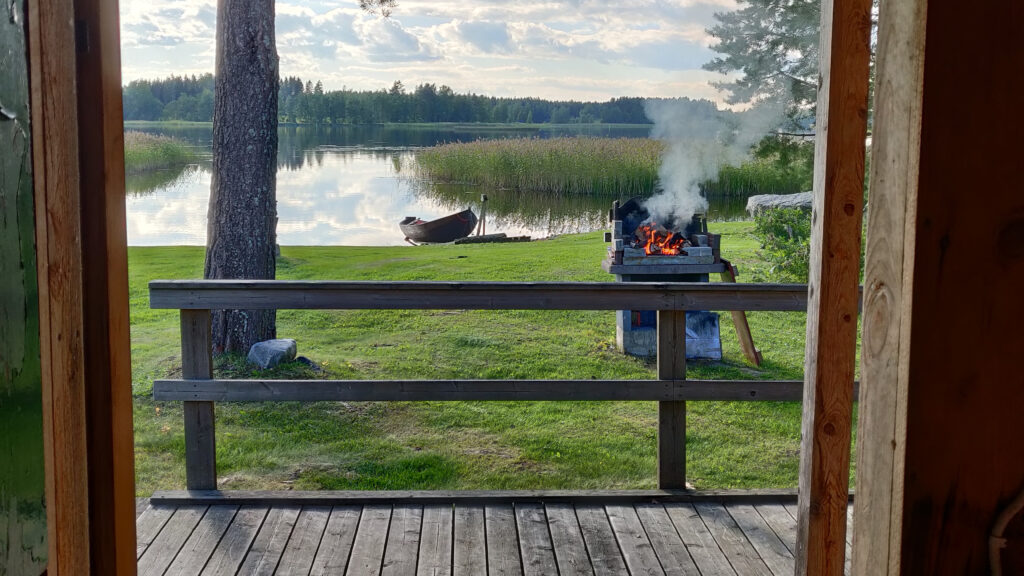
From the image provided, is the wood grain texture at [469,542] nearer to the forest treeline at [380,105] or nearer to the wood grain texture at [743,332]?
the wood grain texture at [743,332]

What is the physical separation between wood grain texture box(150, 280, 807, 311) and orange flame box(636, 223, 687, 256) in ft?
9.55

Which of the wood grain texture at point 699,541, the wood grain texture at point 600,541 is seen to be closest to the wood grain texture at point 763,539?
the wood grain texture at point 699,541

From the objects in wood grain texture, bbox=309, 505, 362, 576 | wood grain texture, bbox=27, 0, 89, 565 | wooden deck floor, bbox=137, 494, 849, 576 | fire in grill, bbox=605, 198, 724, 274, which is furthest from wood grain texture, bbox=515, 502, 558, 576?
fire in grill, bbox=605, 198, 724, 274

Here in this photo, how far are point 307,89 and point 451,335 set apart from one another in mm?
22289

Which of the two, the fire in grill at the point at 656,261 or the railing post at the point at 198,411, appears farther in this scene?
the fire in grill at the point at 656,261

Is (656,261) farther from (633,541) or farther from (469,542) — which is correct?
(469,542)

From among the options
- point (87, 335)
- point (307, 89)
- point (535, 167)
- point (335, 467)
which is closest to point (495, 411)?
point (335, 467)

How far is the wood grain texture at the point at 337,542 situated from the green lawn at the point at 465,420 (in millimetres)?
1591

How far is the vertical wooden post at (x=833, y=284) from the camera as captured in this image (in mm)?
1717

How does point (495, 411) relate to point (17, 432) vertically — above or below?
below

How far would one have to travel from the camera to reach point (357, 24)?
59.5 ft

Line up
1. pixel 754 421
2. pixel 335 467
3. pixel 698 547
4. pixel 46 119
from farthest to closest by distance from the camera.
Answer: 1. pixel 754 421
2. pixel 335 467
3. pixel 698 547
4. pixel 46 119

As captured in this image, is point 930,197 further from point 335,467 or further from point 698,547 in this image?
point 335,467

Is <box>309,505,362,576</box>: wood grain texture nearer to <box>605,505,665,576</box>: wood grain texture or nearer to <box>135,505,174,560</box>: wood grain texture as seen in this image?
<box>135,505,174,560</box>: wood grain texture
